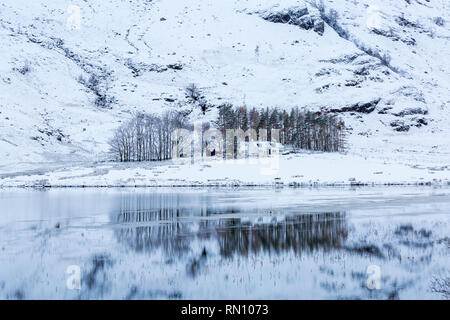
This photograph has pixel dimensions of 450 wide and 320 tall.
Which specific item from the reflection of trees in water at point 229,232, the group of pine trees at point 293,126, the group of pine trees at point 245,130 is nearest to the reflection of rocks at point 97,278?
the reflection of trees in water at point 229,232

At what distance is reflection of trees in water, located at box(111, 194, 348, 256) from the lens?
20.6 metres

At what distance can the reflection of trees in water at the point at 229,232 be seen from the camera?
2061 cm

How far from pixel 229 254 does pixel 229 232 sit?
5.19 metres

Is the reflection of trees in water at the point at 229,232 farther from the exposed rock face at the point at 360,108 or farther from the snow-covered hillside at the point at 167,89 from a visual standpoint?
the exposed rock face at the point at 360,108

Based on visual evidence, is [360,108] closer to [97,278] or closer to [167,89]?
[167,89]

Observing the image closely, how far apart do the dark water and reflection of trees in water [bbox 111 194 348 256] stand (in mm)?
54

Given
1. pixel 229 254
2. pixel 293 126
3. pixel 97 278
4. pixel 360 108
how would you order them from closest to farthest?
pixel 97 278, pixel 229 254, pixel 293 126, pixel 360 108

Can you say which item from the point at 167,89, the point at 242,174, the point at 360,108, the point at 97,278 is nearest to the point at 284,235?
the point at 97,278

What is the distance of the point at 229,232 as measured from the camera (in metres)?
24.4

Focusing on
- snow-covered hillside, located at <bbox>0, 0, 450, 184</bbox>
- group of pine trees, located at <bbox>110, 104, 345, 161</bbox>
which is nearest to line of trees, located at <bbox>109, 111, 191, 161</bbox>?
group of pine trees, located at <bbox>110, 104, 345, 161</bbox>

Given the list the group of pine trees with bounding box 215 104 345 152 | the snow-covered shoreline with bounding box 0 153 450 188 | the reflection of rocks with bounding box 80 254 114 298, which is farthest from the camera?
the group of pine trees with bounding box 215 104 345 152

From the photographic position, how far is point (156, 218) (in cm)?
3095

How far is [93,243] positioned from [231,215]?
A: 11.6 m

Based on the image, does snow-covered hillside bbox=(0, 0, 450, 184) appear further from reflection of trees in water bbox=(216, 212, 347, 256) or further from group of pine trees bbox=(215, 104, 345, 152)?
reflection of trees in water bbox=(216, 212, 347, 256)
